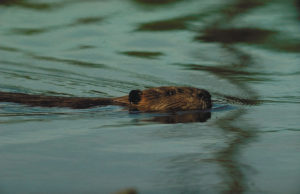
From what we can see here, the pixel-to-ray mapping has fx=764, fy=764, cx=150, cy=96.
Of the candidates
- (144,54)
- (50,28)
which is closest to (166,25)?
(144,54)

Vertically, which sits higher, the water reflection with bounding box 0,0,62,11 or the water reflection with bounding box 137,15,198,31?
the water reflection with bounding box 0,0,62,11

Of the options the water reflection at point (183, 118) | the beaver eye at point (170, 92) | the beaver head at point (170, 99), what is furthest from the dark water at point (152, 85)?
the beaver eye at point (170, 92)

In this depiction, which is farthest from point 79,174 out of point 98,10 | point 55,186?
point 98,10

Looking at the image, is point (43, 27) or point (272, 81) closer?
point (272, 81)

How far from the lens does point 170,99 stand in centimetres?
715

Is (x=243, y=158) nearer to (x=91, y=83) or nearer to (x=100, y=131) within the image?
(x=100, y=131)

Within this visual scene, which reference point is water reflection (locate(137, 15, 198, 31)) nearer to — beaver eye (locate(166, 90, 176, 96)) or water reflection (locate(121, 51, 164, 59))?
water reflection (locate(121, 51, 164, 59))

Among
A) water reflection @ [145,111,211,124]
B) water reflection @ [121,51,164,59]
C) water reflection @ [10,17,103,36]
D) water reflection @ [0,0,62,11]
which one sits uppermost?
water reflection @ [0,0,62,11]

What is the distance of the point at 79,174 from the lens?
439 centimetres

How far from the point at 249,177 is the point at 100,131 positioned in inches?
71.4

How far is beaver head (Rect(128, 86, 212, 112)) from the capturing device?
7086 mm

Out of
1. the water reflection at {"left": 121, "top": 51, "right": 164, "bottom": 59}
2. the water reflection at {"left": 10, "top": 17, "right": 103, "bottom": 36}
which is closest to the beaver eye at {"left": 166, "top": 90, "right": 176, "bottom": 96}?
the water reflection at {"left": 121, "top": 51, "right": 164, "bottom": 59}

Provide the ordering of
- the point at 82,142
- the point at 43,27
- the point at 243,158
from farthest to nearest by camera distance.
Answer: the point at 43,27 < the point at 82,142 < the point at 243,158

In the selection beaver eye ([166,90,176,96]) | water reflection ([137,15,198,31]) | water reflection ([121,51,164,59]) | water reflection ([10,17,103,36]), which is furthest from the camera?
water reflection ([10,17,103,36])
